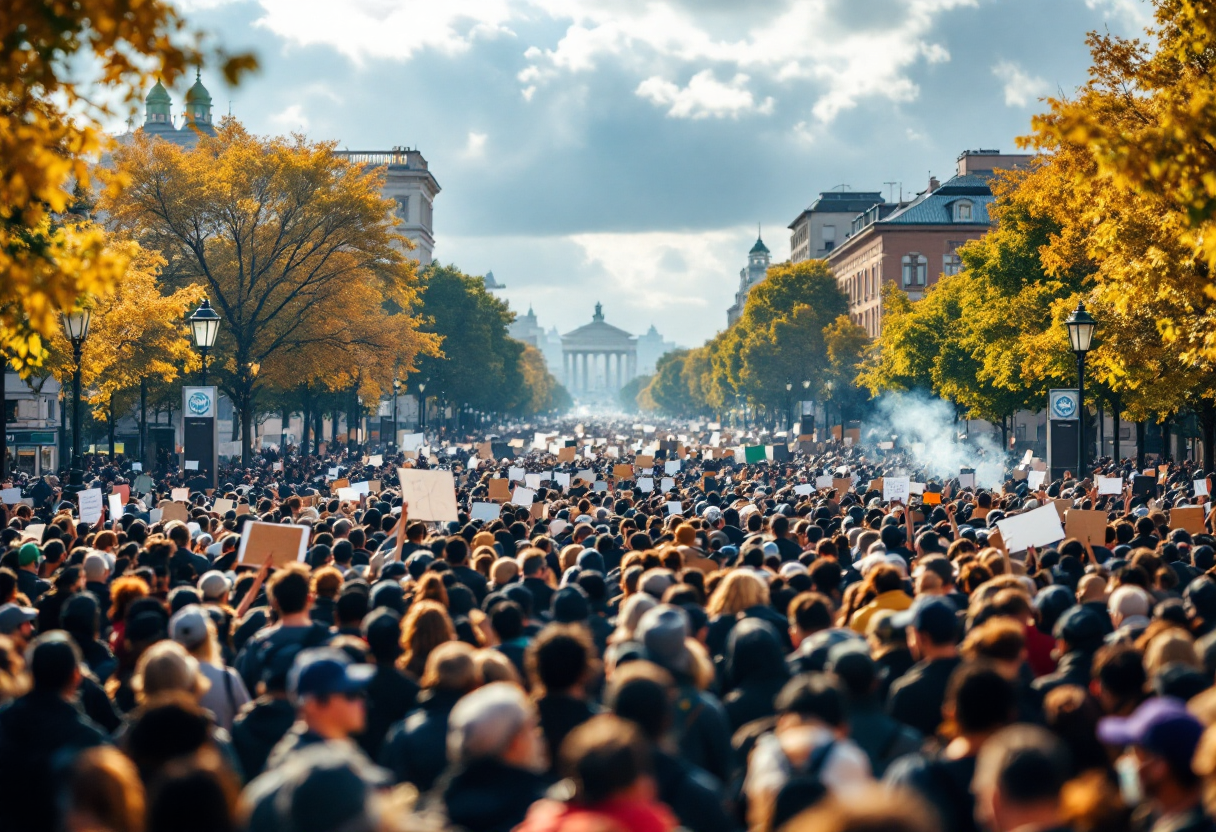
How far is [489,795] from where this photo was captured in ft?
18.1

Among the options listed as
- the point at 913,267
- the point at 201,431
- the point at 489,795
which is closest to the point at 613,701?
the point at 489,795

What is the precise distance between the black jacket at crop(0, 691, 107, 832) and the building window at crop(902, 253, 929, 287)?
360ft

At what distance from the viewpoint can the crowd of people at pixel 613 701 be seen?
466cm

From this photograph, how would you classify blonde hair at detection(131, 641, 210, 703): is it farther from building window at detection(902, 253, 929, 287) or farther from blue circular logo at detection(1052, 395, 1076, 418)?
building window at detection(902, 253, 929, 287)

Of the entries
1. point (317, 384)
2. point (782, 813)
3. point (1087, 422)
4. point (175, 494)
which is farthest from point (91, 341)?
point (782, 813)

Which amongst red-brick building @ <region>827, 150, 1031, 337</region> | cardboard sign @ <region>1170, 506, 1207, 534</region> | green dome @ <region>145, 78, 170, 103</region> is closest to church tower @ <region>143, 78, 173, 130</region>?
green dome @ <region>145, 78, 170, 103</region>

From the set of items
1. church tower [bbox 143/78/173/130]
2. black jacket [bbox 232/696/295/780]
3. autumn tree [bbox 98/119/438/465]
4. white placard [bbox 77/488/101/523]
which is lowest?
black jacket [bbox 232/696/295/780]

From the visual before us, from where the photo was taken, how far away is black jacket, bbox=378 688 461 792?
21.8 ft

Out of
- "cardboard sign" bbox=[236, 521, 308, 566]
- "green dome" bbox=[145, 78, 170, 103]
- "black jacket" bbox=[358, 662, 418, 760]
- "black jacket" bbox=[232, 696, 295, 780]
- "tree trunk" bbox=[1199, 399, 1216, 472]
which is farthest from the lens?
"green dome" bbox=[145, 78, 170, 103]

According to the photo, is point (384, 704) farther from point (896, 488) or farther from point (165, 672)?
point (896, 488)

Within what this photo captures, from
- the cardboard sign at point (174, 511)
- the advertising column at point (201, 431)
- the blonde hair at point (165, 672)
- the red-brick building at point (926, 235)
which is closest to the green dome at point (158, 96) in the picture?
the red-brick building at point (926, 235)

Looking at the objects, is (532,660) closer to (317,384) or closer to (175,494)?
(175,494)

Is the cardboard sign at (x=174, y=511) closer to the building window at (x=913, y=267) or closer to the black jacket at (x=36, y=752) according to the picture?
the black jacket at (x=36, y=752)

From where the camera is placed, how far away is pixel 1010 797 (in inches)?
181
